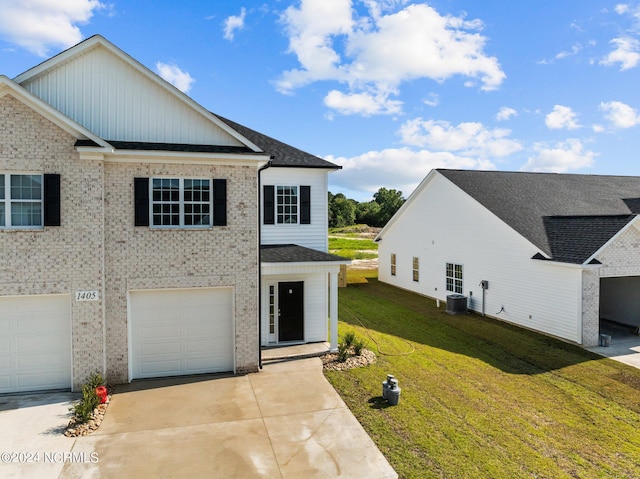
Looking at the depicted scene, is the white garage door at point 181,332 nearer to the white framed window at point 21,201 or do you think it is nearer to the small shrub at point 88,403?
the small shrub at point 88,403

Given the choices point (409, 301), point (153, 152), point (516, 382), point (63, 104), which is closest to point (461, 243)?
point (409, 301)

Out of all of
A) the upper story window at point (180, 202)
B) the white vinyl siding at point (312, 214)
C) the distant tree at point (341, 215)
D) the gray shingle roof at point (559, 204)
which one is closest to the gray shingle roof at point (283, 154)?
the white vinyl siding at point (312, 214)

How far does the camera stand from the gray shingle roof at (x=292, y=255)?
12.6m

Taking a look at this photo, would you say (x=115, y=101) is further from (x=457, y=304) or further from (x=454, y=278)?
(x=454, y=278)

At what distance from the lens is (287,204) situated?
14.6m

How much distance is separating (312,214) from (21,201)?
8.77 metres

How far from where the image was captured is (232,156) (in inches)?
443

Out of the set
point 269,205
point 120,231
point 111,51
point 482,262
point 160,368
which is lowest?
point 160,368

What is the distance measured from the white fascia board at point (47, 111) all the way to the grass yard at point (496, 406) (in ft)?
30.7

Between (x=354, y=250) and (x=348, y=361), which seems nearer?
(x=348, y=361)

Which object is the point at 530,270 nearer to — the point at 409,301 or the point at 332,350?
the point at 409,301

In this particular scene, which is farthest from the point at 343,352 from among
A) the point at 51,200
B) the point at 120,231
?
the point at 51,200

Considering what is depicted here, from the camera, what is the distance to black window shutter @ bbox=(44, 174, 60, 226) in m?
10.1

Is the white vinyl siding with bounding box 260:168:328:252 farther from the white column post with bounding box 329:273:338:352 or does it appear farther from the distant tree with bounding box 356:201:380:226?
the distant tree with bounding box 356:201:380:226
